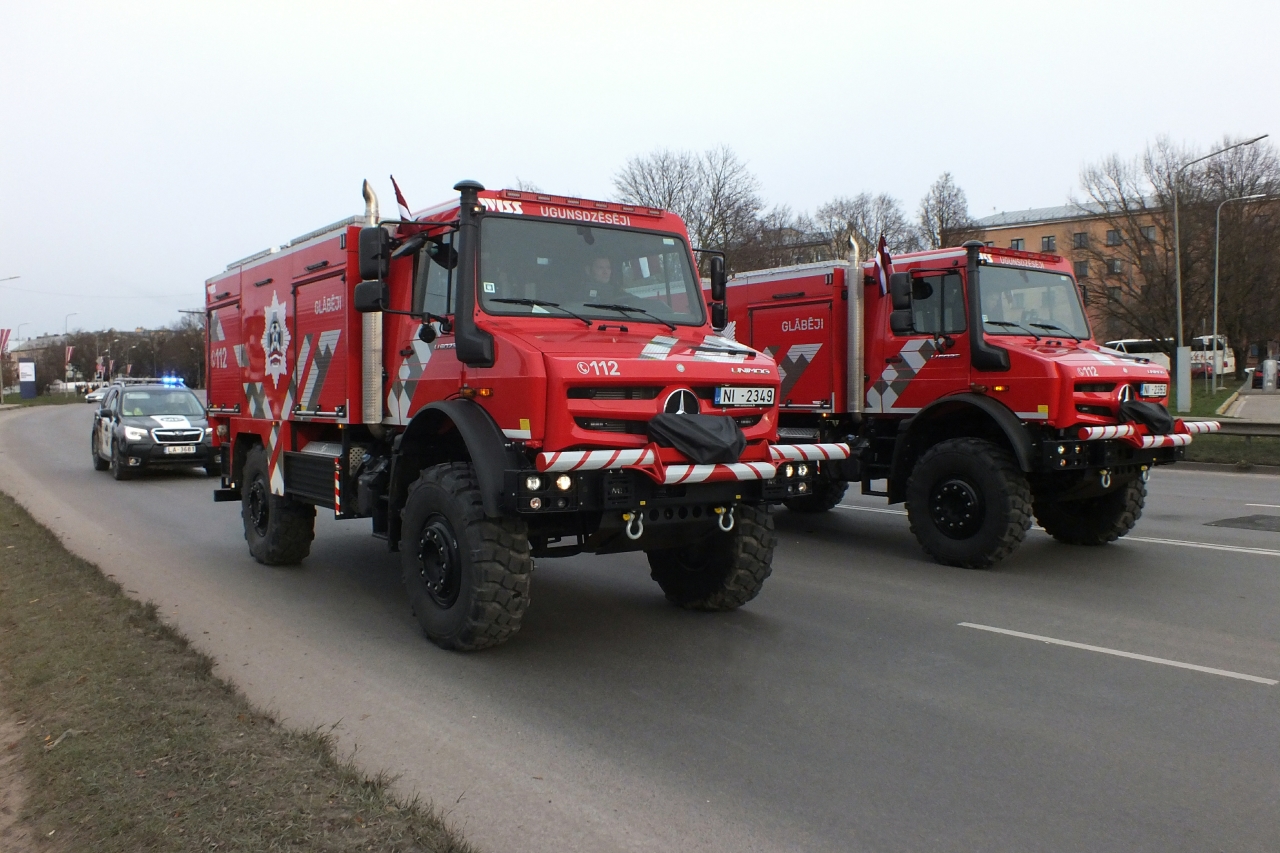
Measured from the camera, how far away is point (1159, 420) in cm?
873

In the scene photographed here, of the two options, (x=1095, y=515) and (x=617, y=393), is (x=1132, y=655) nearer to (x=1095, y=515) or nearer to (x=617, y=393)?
(x=617, y=393)

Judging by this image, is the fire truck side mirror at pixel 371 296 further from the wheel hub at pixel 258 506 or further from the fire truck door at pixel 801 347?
the fire truck door at pixel 801 347

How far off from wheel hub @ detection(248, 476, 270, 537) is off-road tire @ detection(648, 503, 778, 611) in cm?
395

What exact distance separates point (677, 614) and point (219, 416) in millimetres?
5826

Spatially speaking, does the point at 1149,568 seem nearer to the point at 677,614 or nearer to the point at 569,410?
the point at 677,614

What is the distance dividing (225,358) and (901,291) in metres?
6.80

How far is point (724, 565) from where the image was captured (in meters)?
6.77

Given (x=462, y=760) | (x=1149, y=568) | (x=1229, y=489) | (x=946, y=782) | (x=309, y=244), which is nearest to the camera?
(x=946, y=782)

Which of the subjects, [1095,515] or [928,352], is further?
[1095,515]

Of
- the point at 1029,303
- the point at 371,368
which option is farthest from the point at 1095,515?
the point at 371,368

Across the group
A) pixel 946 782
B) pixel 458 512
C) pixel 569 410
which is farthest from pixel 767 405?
pixel 946 782

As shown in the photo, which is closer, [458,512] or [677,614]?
[458,512]

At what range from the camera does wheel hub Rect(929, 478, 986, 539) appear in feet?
28.6

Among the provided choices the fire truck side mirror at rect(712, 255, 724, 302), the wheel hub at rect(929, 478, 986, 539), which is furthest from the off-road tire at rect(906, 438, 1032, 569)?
the fire truck side mirror at rect(712, 255, 724, 302)
